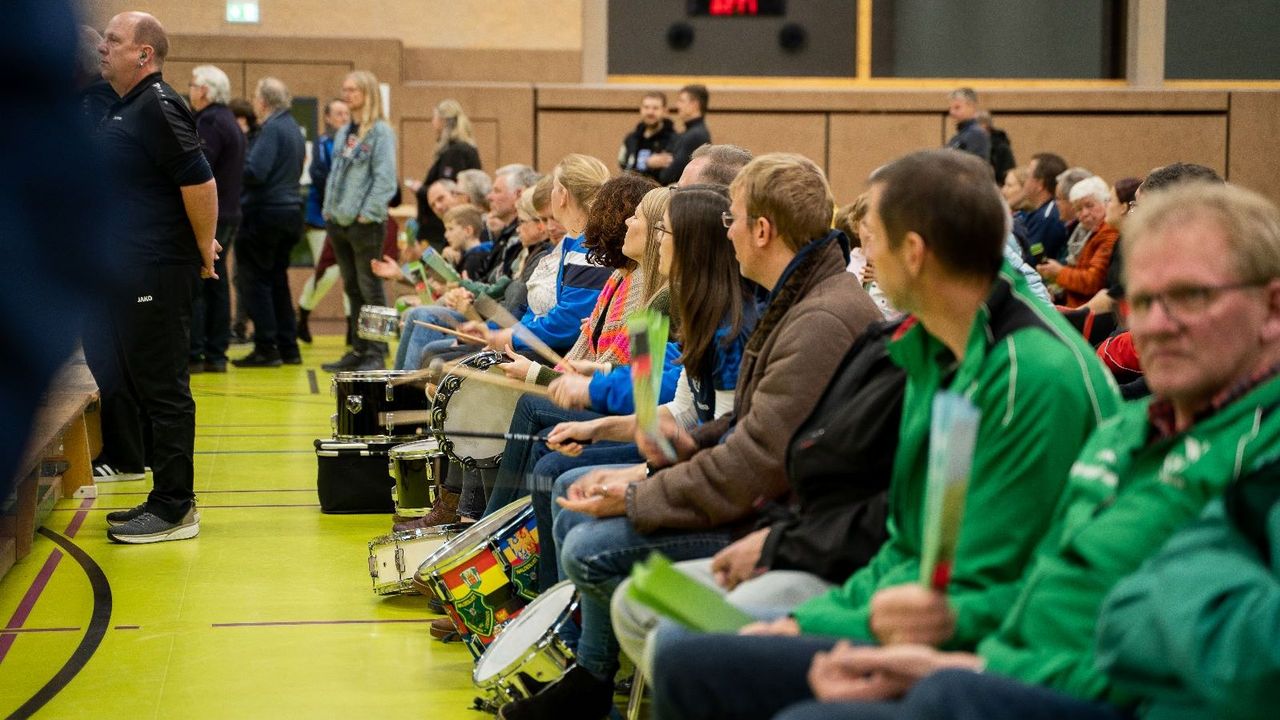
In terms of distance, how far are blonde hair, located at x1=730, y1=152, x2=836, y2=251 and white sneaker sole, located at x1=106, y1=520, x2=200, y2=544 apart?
307 centimetres

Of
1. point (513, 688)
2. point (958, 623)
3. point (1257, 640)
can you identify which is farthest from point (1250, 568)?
point (513, 688)

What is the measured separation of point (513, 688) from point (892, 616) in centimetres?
156

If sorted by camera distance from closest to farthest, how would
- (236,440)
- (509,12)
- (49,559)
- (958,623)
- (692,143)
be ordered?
(958,623), (49,559), (236,440), (692,143), (509,12)

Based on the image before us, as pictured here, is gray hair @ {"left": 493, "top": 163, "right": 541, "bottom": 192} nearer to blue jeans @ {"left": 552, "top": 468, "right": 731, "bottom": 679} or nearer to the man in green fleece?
blue jeans @ {"left": 552, "top": 468, "right": 731, "bottom": 679}

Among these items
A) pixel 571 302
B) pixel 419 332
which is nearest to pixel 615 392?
pixel 571 302

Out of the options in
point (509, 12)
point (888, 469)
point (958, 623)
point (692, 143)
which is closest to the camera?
point (958, 623)

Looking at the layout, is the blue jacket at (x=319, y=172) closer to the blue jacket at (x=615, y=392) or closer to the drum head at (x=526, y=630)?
the blue jacket at (x=615, y=392)

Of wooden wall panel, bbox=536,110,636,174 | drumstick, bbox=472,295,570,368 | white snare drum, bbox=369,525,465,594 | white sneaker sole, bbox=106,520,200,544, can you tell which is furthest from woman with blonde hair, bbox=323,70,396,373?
white snare drum, bbox=369,525,465,594

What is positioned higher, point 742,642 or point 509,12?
point 509,12

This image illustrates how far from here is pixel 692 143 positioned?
400 inches

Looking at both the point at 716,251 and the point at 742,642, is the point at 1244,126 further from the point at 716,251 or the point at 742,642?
the point at 742,642

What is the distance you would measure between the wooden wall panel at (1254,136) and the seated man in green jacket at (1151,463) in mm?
12461

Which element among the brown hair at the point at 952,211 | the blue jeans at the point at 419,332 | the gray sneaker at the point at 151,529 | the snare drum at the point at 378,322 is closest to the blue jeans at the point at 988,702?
the brown hair at the point at 952,211

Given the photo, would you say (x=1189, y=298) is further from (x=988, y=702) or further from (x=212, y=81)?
(x=212, y=81)
